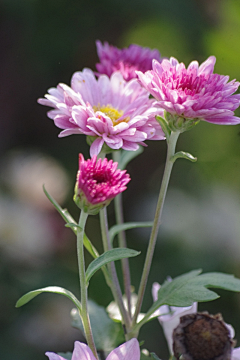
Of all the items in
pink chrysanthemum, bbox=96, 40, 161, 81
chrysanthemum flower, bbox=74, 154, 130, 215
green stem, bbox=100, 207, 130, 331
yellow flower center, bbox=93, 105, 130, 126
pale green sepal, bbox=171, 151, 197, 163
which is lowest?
green stem, bbox=100, 207, 130, 331

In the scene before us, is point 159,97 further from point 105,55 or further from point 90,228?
point 90,228

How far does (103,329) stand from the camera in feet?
1.66

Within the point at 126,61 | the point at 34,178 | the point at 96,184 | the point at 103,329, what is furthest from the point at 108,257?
the point at 34,178

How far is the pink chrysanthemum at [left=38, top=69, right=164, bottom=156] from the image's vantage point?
0.40 meters

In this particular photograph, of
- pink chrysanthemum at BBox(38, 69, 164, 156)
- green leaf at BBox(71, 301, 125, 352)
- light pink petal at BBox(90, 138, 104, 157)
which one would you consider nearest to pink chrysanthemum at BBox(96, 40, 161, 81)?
pink chrysanthemum at BBox(38, 69, 164, 156)

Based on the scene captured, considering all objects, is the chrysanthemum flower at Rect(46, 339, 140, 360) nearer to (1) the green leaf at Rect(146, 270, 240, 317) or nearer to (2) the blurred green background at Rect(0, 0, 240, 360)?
(1) the green leaf at Rect(146, 270, 240, 317)

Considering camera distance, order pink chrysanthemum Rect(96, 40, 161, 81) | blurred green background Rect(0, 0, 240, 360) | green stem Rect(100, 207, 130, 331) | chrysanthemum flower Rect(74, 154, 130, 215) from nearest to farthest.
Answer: chrysanthemum flower Rect(74, 154, 130, 215), green stem Rect(100, 207, 130, 331), pink chrysanthemum Rect(96, 40, 161, 81), blurred green background Rect(0, 0, 240, 360)

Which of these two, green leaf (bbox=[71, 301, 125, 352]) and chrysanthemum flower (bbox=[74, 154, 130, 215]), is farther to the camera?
green leaf (bbox=[71, 301, 125, 352])

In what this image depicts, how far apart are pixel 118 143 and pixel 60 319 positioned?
761 mm

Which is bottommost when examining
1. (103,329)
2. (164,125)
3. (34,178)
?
(103,329)

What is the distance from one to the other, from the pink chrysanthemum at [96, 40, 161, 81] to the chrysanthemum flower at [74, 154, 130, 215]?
23cm

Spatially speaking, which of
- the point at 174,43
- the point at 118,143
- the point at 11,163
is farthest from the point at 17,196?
the point at 118,143

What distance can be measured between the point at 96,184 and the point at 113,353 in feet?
0.51

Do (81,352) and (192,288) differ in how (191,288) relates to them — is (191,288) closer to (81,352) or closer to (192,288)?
(192,288)
